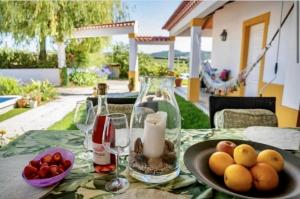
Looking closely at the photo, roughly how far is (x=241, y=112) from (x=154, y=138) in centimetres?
126

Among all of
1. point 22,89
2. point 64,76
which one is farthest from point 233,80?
point 64,76

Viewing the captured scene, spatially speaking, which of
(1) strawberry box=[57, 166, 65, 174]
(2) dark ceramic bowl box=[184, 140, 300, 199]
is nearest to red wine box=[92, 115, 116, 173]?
(1) strawberry box=[57, 166, 65, 174]

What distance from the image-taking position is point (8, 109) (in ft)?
15.8

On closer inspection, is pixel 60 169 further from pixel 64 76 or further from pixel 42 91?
pixel 64 76

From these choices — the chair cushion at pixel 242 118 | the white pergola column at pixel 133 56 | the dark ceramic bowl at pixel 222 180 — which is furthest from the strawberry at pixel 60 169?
the white pergola column at pixel 133 56

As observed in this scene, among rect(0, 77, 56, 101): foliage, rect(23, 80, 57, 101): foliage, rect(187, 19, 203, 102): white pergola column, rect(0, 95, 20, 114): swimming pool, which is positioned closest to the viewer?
rect(0, 95, 20, 114): swimming pool

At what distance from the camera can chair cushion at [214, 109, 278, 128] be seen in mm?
1721

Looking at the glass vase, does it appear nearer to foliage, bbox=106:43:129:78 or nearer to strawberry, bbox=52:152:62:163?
strawberry, bbox=52:152:62:163

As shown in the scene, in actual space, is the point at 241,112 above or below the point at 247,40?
below

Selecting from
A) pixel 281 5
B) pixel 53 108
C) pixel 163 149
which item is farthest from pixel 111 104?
pixel 53 108

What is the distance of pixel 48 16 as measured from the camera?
25.5 feet

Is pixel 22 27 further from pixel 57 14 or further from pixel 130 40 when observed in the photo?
pixel 130 40

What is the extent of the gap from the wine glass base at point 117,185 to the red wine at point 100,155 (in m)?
0.07

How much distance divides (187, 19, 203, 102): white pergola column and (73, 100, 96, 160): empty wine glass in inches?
177
